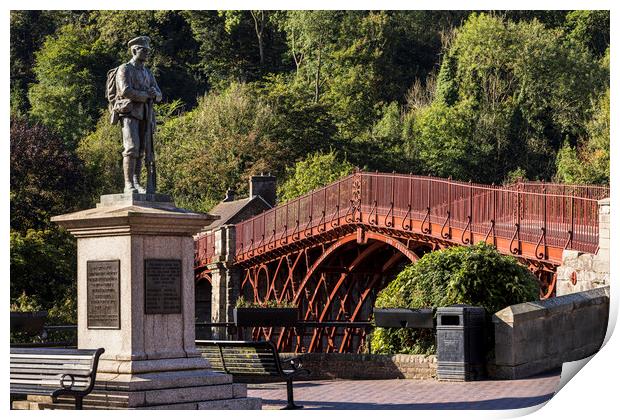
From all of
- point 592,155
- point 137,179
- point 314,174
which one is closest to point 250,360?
point 137,179

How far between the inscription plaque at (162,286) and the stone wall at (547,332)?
5.08 metres

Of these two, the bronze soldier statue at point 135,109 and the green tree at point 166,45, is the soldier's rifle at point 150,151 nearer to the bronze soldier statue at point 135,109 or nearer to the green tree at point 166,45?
the bronze soldier statue at point 135,109

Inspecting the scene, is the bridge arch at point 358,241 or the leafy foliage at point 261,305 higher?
the bridge arch at point 358,241

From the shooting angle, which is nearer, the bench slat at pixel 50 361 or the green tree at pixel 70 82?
the bench slat at pixel 50 361

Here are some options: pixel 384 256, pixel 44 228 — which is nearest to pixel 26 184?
pixel 44 228

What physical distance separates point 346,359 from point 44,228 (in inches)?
1257

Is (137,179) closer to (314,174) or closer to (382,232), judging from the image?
(382,232)

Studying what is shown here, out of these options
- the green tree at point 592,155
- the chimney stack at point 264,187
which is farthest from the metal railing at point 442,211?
the green tree at point 592,155

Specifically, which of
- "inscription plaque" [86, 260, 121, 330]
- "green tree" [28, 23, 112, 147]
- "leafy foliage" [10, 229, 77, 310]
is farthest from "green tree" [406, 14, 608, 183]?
"inscription plaque" [86, 260, 121, 330]

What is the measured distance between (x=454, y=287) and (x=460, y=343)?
2.36 meters

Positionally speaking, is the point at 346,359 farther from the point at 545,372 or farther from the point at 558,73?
the point at 558,73

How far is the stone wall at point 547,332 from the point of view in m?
17.8

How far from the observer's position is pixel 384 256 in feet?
150

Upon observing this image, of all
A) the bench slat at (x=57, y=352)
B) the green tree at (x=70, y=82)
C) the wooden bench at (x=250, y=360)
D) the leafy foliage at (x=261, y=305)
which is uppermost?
the green tree at (x=70, y=82)
